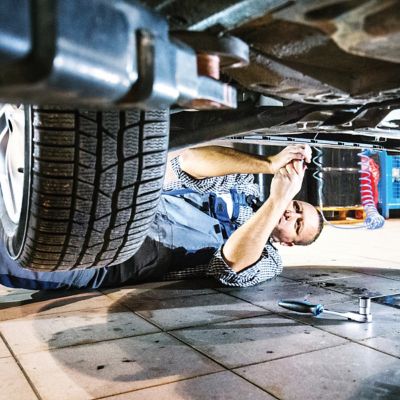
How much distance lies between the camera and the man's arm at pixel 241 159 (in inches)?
62.4

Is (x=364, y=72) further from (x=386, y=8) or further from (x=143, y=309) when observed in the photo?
(x=143, y=309)

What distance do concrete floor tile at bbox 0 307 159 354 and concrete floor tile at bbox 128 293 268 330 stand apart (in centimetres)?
7

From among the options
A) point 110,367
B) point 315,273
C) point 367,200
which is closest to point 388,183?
point 367,200

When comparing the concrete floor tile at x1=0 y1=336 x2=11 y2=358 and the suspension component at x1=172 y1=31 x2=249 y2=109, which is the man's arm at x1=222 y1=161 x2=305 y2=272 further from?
the suspension component at x1=172 y1=31 x2=249 y2=109

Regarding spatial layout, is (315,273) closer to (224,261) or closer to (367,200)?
(224,261)

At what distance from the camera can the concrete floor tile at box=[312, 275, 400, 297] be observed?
1938 mm

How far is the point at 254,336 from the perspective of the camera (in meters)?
1.39

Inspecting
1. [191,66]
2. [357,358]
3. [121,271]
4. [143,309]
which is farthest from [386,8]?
[121,271]

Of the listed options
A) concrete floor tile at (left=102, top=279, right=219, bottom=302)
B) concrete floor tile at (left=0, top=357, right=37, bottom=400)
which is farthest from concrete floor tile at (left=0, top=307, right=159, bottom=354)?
concrete floor tile at (left=102, top=279, right=219, bottom=302)

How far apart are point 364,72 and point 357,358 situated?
0.74 m

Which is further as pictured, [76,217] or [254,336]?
[254,336]

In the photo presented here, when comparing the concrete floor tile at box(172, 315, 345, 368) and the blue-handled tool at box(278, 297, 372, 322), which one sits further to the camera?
the blue-handled tool at box(278, 297, 372, 322)

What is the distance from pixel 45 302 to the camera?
1812 mm

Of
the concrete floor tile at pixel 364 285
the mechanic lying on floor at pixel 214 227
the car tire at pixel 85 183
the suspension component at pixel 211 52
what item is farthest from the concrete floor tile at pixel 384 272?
the suspension component at pixel 211 52
